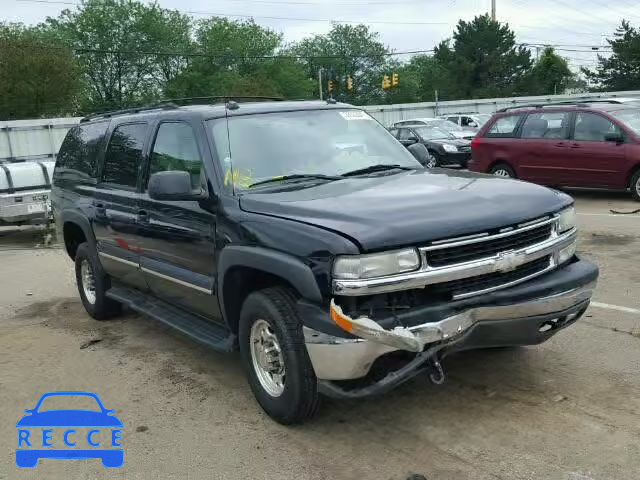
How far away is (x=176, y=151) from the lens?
4832 millimetres

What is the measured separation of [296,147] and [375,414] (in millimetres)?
1822

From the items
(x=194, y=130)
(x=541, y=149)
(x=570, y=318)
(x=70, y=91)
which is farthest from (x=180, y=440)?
(x=70, y=91)

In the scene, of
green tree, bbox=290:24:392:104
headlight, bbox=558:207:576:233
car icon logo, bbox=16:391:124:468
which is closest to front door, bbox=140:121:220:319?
car icon logo, bbox=16:391:124:468

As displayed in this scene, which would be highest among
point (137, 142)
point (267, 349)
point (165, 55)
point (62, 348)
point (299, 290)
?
point (165, 55)

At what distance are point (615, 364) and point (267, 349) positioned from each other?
2322mm

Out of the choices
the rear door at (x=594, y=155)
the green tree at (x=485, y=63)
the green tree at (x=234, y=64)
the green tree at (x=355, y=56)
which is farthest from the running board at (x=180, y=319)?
the green tree at (x=355, y=56)

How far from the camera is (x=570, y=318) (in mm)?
4012

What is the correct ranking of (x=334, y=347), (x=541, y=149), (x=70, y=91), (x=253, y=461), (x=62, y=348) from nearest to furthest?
(x=334, y=347), (x=253, y=461), (x=62, y=348), (x=541, y=149), (x=70, y=91)

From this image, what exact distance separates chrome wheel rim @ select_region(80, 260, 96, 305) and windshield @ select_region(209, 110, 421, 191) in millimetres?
2670

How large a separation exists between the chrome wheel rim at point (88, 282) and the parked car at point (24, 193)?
5.71 meters

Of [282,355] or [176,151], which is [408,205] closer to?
[282,355]

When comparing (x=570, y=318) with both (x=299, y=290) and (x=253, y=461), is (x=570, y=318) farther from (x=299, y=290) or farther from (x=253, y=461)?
(x=253, y=461)

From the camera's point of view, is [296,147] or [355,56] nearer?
[296,147]

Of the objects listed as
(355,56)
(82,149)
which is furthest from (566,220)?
(355,56)
